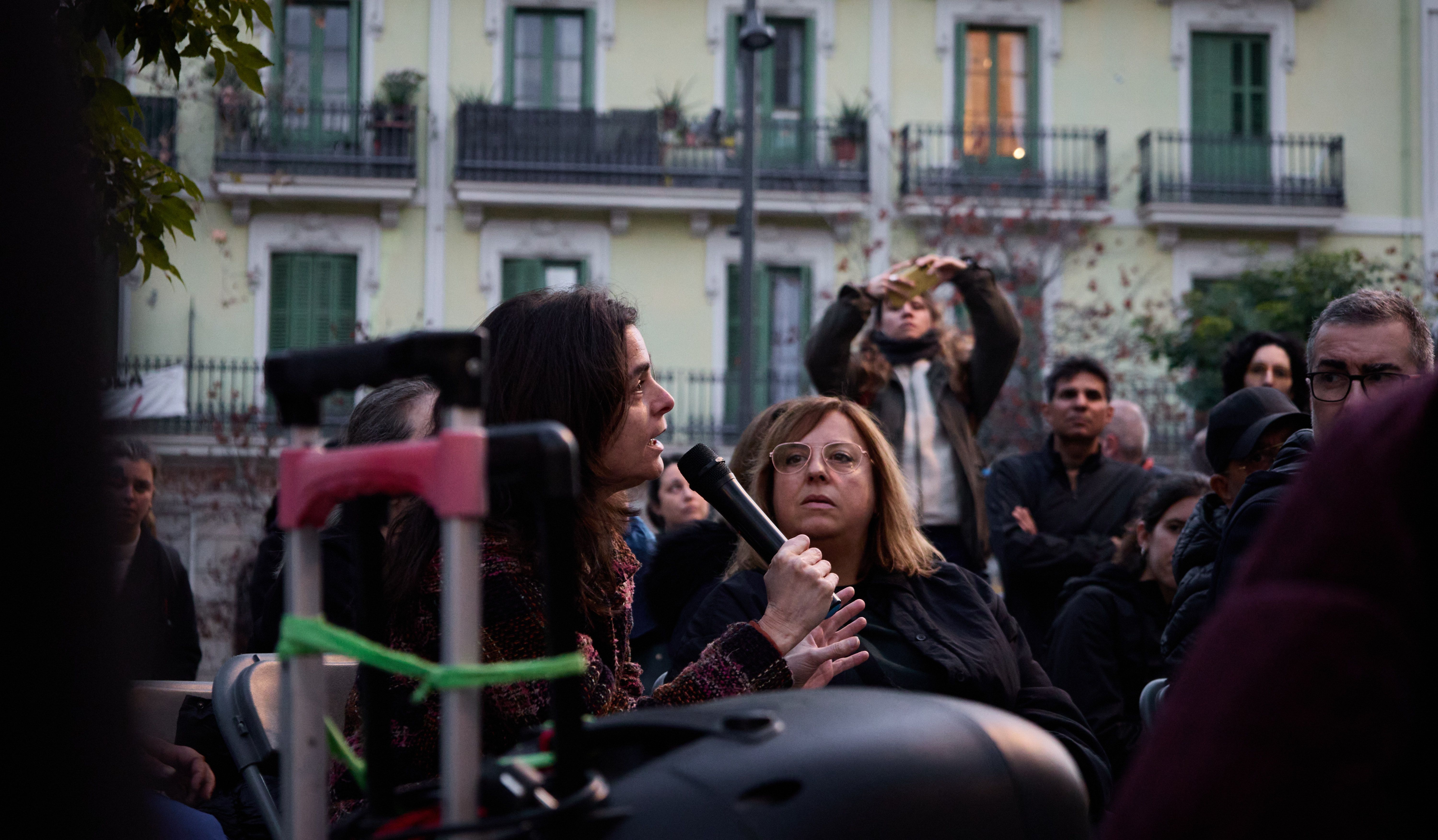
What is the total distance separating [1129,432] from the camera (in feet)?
23.5

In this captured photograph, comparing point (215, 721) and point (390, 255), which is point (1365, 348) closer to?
point (215, 721)

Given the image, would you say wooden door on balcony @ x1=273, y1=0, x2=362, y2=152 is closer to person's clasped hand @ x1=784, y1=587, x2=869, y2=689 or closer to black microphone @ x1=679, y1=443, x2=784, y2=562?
black microphone @ x1=679, y1=443, x2=784, y2=562

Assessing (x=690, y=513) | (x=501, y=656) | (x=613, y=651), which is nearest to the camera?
(x=501, y=656)

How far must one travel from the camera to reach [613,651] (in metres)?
2.66

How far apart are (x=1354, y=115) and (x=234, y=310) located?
1694 cm

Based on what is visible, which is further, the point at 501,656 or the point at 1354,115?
the point at 1354,115

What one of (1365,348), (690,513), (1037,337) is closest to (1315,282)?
(1037,337)

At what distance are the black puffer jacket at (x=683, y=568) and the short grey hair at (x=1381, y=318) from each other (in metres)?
1.76

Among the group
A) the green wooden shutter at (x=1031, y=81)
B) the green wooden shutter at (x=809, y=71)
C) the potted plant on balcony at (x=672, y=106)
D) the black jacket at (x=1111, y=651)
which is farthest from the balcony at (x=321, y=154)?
the black jacket at (x=1111, y=651)

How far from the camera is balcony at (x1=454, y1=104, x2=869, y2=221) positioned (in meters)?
19.7

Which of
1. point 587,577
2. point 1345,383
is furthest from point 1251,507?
point 587,577

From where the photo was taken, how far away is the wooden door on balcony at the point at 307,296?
65.0 feet

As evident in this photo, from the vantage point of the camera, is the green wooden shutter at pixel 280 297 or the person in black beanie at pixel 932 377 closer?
the person in black beanie at pixel 932 377

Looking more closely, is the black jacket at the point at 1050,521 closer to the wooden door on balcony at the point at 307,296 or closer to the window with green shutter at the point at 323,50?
the wooden door on balcony at the point at 307,296
